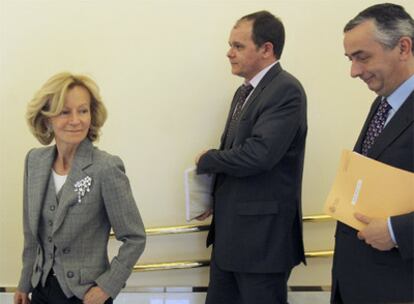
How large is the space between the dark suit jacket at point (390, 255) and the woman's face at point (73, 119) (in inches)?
37.4

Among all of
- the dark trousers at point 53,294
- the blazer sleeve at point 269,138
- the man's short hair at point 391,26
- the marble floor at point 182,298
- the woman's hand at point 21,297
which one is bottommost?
the marble floor at point 182,298

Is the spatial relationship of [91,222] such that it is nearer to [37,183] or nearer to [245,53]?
[37,183]

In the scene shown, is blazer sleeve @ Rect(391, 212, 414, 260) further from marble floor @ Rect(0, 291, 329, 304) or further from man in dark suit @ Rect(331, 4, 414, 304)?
marble floor @ Rect(0, 291, 329, 304)

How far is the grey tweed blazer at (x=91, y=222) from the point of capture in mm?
1497

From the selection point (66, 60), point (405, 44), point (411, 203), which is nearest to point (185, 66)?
point (66, 60)

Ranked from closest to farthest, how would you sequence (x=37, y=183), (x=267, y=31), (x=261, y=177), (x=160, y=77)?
(x=37, y=183) → (x=261, y=177) → (x=267, y=31) → (x=160, y=77)

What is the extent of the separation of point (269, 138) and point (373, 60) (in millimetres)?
553

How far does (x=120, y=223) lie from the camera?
1531 mm

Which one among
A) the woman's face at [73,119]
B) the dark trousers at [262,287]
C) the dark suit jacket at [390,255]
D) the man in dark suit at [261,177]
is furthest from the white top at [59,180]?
the dark suit jacket at [390,255]

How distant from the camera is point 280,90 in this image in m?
1.88

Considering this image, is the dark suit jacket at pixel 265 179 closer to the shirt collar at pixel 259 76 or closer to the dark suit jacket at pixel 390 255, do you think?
the shirt collar at pixel 259 76

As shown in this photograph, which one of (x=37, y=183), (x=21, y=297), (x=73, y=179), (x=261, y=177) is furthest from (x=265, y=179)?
(x=21, y=297)

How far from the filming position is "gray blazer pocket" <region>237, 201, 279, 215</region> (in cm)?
189

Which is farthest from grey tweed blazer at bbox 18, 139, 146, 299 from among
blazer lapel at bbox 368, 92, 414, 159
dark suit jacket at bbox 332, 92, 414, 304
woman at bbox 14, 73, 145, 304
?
blazer lapel at bbox 368, 92, 414, 159
